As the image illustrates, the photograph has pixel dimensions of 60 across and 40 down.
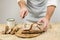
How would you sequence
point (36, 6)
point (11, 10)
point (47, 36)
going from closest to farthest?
1. point (47, 36)
2. point (36, 6)
3. point (11, 10)

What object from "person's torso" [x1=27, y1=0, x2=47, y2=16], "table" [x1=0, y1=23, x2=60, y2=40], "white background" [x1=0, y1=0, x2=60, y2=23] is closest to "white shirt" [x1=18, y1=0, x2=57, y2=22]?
"person's torso" [x1=27, y1=0, x2=47, y2=16]

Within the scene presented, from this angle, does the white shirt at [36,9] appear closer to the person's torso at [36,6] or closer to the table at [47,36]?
the person's torso at [36,6]

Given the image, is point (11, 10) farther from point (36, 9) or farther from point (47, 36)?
point (47, 36)

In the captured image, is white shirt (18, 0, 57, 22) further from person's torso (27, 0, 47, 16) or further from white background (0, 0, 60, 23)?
white background (0, 0, 60, 23)

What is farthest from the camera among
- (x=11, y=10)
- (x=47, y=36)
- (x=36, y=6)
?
(x=11, y=10)

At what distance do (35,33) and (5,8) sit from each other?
0.95 metres

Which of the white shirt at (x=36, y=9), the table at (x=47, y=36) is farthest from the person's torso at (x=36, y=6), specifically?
the table at (x=47, y=36)

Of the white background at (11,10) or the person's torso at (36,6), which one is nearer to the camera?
the person's torso at (36,6)

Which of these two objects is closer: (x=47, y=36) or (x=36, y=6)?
(x=47, y=36)

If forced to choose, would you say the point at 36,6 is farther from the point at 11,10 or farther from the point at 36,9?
the point at 11,10

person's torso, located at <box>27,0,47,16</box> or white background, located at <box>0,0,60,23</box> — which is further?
white background, located at <box>0,0,60,23</box>

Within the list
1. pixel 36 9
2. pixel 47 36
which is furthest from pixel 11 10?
pixel 47 36

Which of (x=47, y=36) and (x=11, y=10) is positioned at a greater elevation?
(x=11, y=10)

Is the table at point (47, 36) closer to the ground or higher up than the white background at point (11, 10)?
closer to the ground
